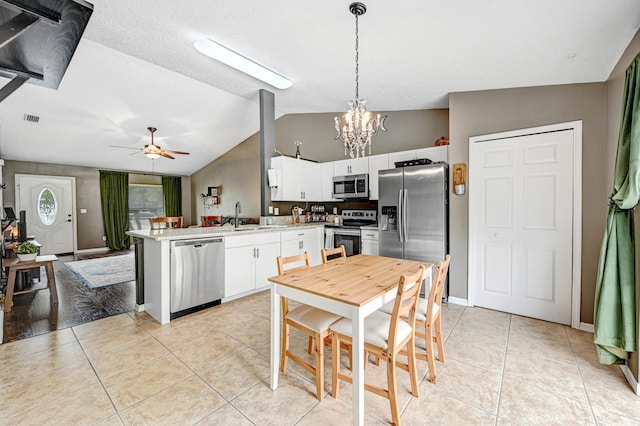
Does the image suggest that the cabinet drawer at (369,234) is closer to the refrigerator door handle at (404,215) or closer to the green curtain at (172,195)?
the refrigerator door handle at (404,215)

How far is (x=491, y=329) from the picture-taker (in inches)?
106

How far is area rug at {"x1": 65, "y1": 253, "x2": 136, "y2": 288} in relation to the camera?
14.5 ft

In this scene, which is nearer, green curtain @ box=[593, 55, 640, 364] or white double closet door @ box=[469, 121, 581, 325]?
green curtain @ box=[593, 55, 640, 364]

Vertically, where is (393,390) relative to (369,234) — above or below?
below

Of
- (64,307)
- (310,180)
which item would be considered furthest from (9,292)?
(310,180)

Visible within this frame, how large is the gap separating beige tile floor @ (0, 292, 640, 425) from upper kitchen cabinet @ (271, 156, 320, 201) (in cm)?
234

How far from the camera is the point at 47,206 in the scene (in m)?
6.59

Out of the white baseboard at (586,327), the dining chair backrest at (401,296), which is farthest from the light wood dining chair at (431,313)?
the white baseboard at (586,327)

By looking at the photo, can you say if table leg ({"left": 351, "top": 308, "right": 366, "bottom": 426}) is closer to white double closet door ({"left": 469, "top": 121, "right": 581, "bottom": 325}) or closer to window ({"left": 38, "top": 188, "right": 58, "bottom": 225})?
white double closet door ({"left": 469, "top": 121, "right": 581, "bottom": 325})

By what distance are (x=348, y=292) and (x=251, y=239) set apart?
7.49ft

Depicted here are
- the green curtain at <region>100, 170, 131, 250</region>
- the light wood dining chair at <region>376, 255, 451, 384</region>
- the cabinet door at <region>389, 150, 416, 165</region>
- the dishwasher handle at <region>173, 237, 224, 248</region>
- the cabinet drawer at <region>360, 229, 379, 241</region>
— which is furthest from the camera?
the green curtain at <region>100, 170, 131, 250</region>

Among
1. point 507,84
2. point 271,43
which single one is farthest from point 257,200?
point 507,84

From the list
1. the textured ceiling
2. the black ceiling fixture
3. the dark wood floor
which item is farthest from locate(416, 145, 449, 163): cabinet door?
the dark wood floor

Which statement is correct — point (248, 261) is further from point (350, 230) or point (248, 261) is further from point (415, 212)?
point (415, 212)
